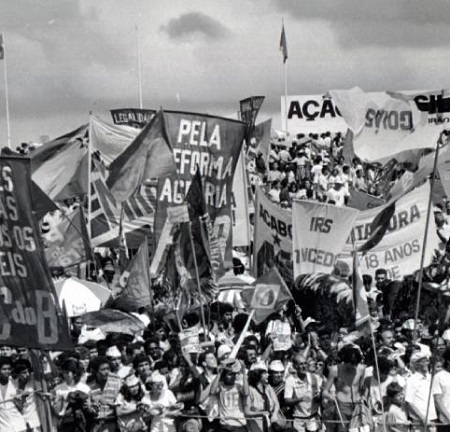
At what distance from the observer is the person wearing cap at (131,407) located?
1753 cm

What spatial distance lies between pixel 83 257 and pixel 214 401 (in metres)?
9.13

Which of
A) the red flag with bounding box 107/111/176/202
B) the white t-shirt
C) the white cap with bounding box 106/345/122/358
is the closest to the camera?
the white t-shirt

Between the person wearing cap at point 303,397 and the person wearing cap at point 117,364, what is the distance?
5.89 feet

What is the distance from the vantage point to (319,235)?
77.9 ft

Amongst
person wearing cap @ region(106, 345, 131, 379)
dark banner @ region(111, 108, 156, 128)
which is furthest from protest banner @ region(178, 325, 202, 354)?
dark banner @ region(111, 108, 156, 128)

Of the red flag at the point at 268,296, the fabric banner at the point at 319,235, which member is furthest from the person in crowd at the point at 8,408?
the fabric banner at the point at 319,235

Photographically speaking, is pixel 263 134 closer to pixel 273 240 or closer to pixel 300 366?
pixel 273 240

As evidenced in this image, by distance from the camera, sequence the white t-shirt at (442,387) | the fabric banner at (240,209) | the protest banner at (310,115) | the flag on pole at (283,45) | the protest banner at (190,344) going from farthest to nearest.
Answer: the protest banner at (310,115) → the flag on pole at (283,45) → the fabric banner at (240,209) → the protest banner at (190,344) → the white t-shirt at (442,387)

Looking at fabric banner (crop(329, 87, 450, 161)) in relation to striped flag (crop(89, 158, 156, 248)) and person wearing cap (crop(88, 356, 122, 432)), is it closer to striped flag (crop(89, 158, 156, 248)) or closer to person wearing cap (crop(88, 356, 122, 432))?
striped flag (crop(89, 158, 156, 248))

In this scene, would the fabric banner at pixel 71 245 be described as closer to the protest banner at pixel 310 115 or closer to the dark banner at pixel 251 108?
the dark banner at pixel 251 108

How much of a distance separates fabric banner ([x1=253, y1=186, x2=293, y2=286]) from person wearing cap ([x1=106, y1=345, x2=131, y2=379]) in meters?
6.19

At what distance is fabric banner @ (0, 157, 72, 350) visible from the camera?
15734 millimetres

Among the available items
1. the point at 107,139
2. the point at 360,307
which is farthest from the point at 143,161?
the point at 360,307

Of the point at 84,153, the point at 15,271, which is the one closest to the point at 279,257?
the point at 84,153
